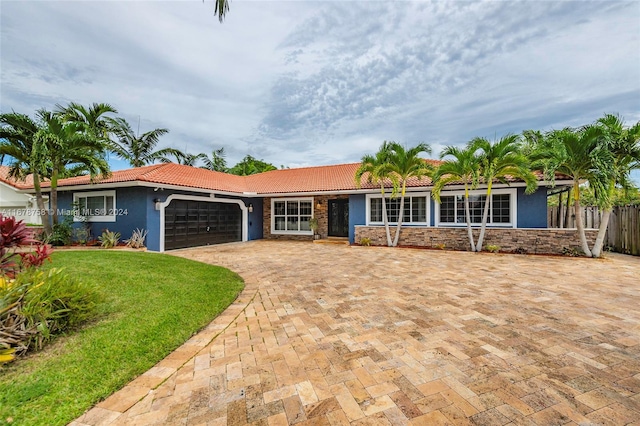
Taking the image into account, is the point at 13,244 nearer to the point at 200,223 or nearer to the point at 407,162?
the point at 200,223

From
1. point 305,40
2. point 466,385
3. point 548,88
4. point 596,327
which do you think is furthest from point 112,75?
point 548,88

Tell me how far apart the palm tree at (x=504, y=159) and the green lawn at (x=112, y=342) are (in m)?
10.2

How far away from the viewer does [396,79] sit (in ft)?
46.2

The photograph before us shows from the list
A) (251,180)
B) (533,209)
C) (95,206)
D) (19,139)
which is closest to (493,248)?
(533,209)

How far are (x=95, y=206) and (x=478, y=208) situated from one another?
18.4 metres

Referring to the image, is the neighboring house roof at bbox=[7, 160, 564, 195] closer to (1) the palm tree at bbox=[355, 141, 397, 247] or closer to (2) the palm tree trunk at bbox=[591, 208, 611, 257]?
(1) the palm tree at bbox=[355, 141, 397, 247]

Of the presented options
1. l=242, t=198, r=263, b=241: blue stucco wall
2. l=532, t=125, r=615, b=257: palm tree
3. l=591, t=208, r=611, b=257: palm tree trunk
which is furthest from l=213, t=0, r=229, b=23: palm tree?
l=242, t=198, r=263, b=241: blue stucco wall

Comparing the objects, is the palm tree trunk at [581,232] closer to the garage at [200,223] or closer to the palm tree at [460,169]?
the palm tree at [460,169]

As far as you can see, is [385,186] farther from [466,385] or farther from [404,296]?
[466,385]

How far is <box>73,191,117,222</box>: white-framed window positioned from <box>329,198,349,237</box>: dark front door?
11.0 meters

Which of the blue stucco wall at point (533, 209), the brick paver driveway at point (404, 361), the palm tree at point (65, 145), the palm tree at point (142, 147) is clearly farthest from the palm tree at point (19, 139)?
the blue stucco wall at point (533, 209)

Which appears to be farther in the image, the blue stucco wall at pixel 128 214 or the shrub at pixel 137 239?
the blue stucco wall at pixel 128 214

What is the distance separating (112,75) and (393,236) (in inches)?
612

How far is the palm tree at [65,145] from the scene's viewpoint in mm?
10037
